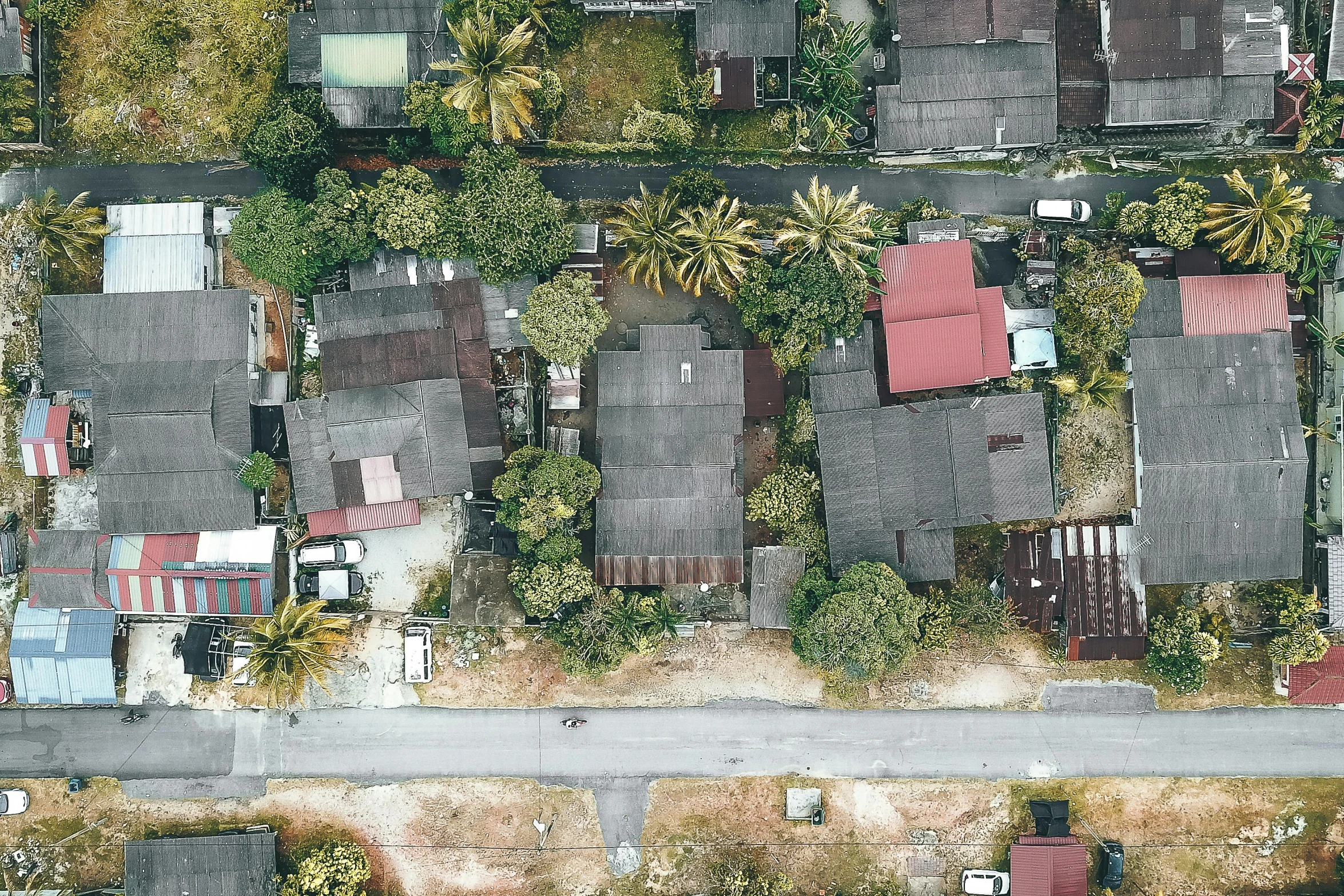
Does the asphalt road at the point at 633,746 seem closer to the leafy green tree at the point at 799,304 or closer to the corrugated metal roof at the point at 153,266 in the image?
the leafy green tree at the point at 799,304

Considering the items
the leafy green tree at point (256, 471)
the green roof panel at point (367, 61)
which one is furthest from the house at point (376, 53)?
the leafy green tree at point (256, 471)

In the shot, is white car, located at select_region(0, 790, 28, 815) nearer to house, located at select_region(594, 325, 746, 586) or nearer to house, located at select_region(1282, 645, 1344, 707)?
house, located at select_region(594, 325, 746, 586)

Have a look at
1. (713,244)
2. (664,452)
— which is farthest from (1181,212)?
(664,452)

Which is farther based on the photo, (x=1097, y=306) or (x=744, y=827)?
(x=744, y=827)

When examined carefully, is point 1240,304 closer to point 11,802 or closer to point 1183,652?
point 1183,652

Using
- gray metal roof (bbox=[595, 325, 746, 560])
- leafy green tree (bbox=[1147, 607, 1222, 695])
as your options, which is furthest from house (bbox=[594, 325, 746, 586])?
leafy green tree (bbox=[1147, 607, 1222, 695])

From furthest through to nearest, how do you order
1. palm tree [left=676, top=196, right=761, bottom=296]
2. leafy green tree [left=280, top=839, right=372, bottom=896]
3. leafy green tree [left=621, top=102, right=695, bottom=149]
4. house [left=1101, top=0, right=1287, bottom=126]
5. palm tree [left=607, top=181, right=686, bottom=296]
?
leafy green tree [left=621, top=102, right=695, bottom=149] → leafy green tree [left=280, top=839, right=372, bottom=896] → house [left=1101, top=0, right=1287, bottom=126] → palm tree [left=607, top=181, right=686, bottom=296] → palm tree [left=676, top=196, right=761, bottom=296]
